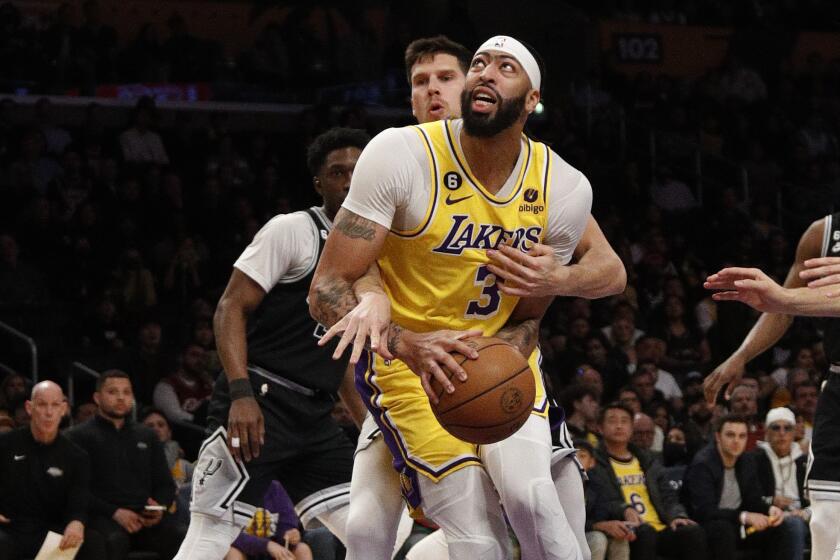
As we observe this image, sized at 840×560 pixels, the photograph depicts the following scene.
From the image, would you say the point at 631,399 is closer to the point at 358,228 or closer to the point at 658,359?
the point at 658,359

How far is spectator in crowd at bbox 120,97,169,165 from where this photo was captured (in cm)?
1408

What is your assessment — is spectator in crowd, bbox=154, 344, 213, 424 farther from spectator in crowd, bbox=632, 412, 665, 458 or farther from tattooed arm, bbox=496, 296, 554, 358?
tattooed arm, bbox=496, 296, 554, 358

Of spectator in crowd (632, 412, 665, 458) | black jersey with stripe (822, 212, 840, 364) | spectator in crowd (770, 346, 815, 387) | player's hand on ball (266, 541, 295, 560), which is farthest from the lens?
spectator in crowd (770, 346, 815, 387)

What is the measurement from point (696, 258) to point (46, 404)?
886 centimetres

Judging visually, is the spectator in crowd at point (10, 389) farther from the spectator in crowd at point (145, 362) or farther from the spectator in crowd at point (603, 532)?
the spectator in crowd at point (603, 532)

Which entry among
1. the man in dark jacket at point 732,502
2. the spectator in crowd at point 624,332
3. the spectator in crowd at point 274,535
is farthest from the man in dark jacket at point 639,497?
the spectator in crowd at point 624,332

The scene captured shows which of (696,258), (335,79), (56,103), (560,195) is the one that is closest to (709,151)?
(696,258)

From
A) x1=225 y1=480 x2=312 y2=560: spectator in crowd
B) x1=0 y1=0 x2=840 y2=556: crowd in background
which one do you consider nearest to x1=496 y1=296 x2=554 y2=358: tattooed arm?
x1=225 y1=480 x2=312 y2=560: spectator in crowd

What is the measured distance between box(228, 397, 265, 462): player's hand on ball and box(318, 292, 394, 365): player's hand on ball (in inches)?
64.8

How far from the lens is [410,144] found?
492cm

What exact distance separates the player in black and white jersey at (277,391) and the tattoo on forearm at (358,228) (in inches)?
58.9

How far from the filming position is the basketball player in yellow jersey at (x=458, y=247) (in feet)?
15.7

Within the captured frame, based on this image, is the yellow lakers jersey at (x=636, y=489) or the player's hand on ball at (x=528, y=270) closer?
the player's hand on ball at (x=528, y=270)

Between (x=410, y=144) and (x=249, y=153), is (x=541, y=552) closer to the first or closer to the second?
(x=410, y=144)
